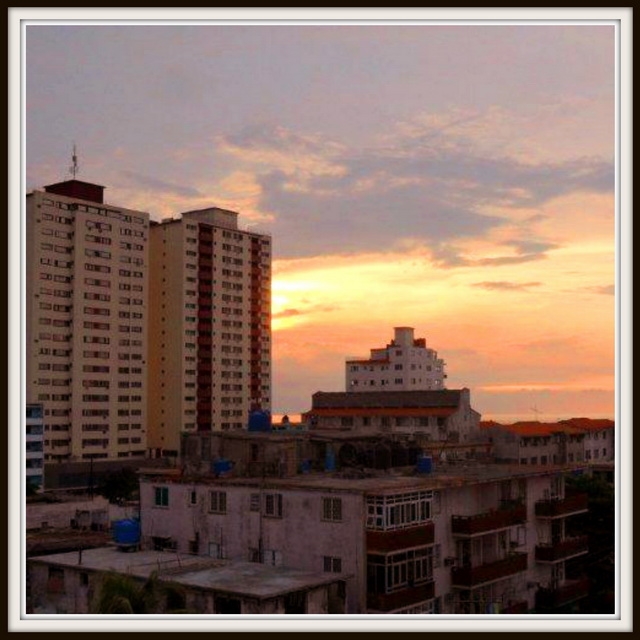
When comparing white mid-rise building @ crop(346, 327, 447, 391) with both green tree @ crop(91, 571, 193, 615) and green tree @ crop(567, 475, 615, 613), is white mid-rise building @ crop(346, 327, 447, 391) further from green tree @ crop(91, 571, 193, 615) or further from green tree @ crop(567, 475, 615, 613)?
green tree @ crop(91, 571, 193, 615)

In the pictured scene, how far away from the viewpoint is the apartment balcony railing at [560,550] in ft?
142

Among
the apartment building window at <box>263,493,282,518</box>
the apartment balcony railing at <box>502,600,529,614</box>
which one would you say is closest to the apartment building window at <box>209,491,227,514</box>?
the apartment building window at <box>263,493,282,518</box>

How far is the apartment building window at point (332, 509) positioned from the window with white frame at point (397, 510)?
1239 millimetres

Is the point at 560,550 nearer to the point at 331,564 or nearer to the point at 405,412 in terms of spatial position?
the point at 331,564

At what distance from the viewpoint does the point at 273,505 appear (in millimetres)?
37188

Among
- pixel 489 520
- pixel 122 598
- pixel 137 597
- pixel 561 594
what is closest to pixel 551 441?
pixel 561 594

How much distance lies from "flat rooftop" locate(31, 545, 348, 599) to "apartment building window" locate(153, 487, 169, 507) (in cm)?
244

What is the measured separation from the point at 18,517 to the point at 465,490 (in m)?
28.0

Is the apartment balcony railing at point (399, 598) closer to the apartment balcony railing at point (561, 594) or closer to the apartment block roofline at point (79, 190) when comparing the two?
the apartment balcony railing at point (561, 594)

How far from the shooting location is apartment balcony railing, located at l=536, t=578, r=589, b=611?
42.6 m

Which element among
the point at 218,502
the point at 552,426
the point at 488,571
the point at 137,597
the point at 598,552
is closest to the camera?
the point at 137,597

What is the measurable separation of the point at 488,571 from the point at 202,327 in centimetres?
9484

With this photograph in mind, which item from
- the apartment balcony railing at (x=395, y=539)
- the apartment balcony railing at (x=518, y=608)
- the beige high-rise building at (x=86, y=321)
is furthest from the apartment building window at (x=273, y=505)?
the beige high-rise building at (x=86, y=321)

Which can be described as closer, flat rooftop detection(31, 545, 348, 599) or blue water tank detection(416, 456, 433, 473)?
flat rooftop detection(31, 545, 348, 599)
